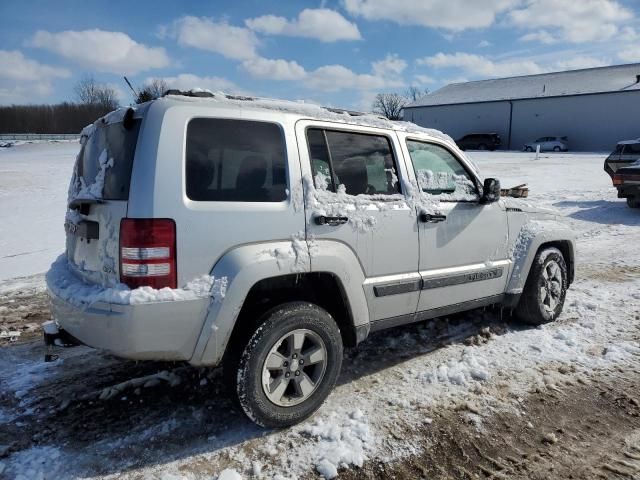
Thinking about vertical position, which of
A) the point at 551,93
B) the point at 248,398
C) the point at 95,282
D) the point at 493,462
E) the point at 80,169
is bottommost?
the point at 493,462

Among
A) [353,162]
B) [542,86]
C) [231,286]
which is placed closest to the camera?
[231,286]

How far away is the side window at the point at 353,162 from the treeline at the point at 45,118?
79442mm

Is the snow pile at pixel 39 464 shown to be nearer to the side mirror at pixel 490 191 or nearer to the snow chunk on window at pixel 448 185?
the snow chunk on window at pixel 448 185

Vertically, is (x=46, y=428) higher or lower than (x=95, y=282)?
lower

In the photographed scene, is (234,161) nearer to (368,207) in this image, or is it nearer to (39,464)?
(368,207)

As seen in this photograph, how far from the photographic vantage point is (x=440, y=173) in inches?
155

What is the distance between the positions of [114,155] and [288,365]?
5.51ft

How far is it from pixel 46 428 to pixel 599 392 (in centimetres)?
389

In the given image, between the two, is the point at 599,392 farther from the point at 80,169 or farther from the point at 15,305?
the point at 15,305

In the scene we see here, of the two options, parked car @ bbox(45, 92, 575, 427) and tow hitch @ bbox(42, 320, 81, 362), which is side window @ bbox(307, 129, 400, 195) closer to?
parked car @ bbox(45, 92, 575, 427)

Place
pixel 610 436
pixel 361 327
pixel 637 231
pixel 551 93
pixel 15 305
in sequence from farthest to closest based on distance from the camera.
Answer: pixel 551 93
pixel 637 231
pixel 15 305
pixel 361 327
pixel 610 436

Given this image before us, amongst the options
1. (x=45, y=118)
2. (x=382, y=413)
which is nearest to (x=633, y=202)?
(x=382, y=413)

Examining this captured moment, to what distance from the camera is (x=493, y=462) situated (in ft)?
9.15

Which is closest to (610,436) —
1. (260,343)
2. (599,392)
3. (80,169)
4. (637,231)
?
(599,392)
